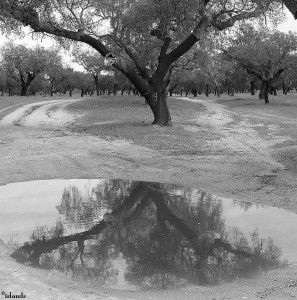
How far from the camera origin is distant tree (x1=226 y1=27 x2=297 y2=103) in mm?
40656

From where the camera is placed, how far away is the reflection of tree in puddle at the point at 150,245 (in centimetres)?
639

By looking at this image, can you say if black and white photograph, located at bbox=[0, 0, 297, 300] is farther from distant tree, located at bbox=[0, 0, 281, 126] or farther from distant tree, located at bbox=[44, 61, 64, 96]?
distant tree, located at bbox=[44, 61, 64, 96]

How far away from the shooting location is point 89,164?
550 inches

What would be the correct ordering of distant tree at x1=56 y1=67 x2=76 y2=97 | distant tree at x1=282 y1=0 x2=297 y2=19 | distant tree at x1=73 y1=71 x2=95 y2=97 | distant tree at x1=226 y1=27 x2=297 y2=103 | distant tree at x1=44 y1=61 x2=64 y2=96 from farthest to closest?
distant tree at x1=73 y1=71 x2=95 y2=97 → distant tree at x1=56 y1=67 x2=76 y2=97 → distant tree at x1=44 y1=61 x2=64 y2=96 → distant tree at x1=226 y1=27 x2=297 y2=103 → distant tree at x1=282 y1=0 x2=297 y2=19

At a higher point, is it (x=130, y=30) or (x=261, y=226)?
(x=130, y=30)

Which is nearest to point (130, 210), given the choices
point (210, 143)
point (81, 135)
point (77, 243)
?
point (77, 243)

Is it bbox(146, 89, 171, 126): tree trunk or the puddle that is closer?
the puddle

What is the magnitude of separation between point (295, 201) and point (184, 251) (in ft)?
13.4

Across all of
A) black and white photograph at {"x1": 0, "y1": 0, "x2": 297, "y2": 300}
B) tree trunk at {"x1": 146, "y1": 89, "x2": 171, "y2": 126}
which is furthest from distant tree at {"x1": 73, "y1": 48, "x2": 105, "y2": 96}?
tree trunk at {"x1": 146, "y1": 89, "x2": 171, "y2": 126}

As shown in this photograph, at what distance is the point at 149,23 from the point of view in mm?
22781

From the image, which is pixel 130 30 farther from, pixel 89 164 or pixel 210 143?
pixel 89 164

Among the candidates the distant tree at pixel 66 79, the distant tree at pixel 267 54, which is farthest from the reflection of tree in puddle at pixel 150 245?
the distant tree at pixel 66 79

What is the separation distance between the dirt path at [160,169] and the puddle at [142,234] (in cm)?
50

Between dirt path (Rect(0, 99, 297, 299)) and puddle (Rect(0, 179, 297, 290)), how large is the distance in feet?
1.62
